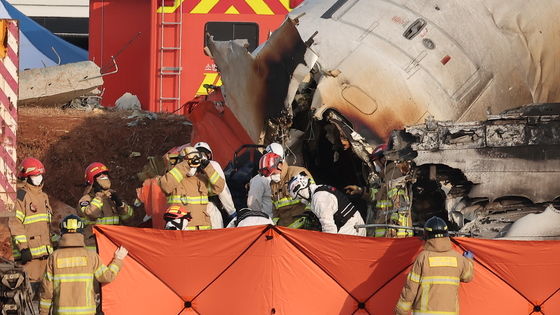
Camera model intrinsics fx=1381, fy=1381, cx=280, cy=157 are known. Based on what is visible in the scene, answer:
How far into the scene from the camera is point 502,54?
629 inches

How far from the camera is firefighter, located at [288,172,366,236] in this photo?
13438mm

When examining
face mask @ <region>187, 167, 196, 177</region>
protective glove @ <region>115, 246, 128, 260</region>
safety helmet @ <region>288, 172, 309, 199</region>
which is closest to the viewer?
protective glove @ <region>115, 246, 128, 260</region>

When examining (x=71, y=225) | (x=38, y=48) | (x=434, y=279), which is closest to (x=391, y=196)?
(x=434, y=279)

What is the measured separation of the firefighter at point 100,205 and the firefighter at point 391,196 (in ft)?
8.45

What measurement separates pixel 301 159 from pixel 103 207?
2889 mm

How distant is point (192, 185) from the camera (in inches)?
554

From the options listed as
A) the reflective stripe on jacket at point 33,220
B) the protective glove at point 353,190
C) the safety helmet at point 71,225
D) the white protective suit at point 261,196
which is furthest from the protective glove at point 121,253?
the protective glove at point 353,190

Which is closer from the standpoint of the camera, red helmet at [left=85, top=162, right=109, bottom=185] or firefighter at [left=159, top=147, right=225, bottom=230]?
firefighter at [left=159, top=147, right=225, bottom=230]

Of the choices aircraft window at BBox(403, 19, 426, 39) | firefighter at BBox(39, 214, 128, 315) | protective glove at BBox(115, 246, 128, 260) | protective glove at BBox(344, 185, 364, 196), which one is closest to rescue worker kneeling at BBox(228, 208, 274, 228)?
protective glove at BBox(115, 246, 128, 260)

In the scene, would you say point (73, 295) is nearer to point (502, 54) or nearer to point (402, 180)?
point (402, 180)

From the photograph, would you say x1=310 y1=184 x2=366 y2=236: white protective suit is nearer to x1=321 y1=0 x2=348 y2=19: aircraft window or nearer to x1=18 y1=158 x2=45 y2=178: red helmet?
x1=18 y1=158 x2=45 y2=178: red helmet

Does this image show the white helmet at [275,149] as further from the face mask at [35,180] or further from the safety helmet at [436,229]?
the safety helmet at [436,229]

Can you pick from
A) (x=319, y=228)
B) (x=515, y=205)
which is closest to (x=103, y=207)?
(x=319, y=228)

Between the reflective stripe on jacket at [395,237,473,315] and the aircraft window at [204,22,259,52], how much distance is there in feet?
32.0
